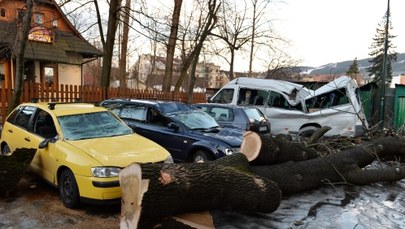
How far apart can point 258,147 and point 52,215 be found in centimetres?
356

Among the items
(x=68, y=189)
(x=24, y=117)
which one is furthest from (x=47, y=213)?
(x=24, y=117)

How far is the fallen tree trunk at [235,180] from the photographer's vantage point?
4.02 meters

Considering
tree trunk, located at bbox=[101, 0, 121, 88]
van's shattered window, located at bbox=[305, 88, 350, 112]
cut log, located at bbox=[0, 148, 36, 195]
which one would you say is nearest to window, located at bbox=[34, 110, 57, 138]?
cut log, located at bbox=[0, 148, 36, 195]

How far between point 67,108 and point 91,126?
0.67 m

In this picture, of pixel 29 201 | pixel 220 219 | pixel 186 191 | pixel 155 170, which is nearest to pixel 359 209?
pixel 220 219

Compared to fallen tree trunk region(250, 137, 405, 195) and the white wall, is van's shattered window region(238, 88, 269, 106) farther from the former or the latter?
the white wall

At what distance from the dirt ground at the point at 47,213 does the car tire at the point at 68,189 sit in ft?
0.34

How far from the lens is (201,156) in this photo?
7.75 meters

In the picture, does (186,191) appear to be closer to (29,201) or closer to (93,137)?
(93,137)

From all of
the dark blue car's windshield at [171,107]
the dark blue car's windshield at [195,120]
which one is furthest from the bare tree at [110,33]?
the dark blue car's windshield at [195,120]

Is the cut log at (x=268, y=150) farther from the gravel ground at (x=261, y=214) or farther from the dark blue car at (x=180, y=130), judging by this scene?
the dark blue car at (x=180, y=130)

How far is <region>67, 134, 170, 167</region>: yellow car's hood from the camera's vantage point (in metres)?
5.25

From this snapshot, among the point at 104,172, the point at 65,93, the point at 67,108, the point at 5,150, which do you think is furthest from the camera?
the point at 65,93

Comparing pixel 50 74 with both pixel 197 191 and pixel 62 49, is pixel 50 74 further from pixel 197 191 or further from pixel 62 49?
pixel 197 191
